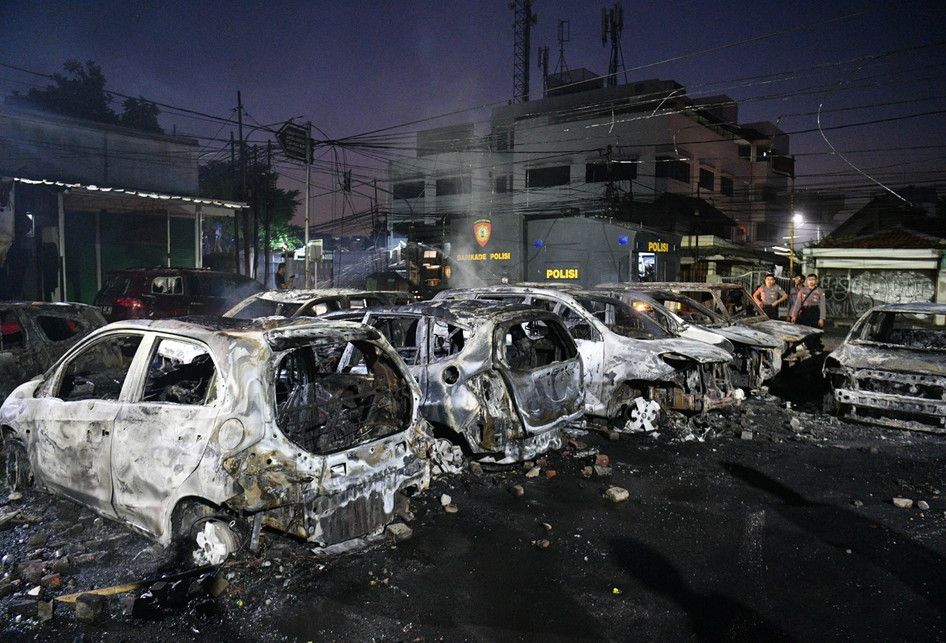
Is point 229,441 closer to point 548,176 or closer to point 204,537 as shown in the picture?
point 204,537

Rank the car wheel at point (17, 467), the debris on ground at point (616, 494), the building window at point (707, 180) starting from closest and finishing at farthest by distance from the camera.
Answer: the car wheel at point (17, 467) → the debris on ground at point (616, 494) → the building window at point (707, 180)

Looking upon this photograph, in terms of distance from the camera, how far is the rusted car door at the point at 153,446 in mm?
3455

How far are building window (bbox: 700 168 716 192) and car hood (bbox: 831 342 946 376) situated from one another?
37.0 meters

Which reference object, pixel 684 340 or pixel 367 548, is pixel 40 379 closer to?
pixel 367 548

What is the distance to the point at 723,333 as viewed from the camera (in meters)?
8.67

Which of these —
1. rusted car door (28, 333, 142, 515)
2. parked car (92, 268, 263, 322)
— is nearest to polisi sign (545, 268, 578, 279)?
parked car (92, 268, 263, 322)

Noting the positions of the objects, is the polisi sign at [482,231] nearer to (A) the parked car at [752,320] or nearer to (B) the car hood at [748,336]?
(A) the parked car at [752,320]

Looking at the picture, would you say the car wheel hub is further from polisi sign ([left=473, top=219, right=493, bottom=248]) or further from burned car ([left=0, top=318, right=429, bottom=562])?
polisi sign ([left=473, top=219, right=493, bottom=248])

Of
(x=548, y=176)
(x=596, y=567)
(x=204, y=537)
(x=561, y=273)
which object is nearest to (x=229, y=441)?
(x=204, y=537)

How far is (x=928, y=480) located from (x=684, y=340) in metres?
2.73

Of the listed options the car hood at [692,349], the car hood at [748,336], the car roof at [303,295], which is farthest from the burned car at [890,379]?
the car roof at [303,295]

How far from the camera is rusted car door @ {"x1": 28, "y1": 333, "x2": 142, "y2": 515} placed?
3891 millimetres

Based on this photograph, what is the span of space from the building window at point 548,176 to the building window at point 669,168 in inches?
245

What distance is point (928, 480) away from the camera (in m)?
5.67
